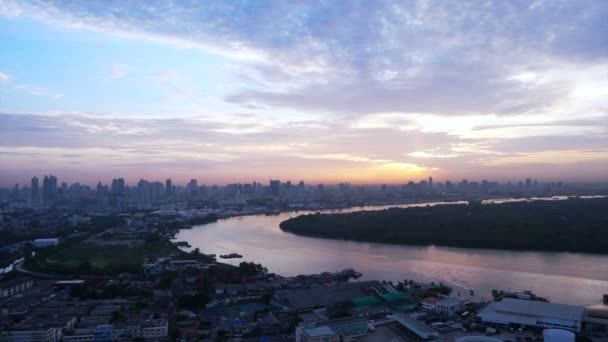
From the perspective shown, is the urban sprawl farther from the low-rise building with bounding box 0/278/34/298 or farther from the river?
the river

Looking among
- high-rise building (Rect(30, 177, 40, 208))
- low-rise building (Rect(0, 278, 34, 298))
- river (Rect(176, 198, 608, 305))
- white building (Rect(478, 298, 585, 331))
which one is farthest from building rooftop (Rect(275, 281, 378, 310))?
high-rise building (Rect(30, 177, 40, 208))

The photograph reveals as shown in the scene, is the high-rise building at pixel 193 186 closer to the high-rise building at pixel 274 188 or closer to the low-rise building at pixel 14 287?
the high-rise building at pixel 274 188

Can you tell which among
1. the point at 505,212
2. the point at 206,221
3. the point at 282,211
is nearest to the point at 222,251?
the point at 206,221

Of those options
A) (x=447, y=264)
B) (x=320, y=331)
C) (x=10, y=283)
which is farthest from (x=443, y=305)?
(x=10, y=283)

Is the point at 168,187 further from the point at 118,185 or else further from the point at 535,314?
the point at 535,314

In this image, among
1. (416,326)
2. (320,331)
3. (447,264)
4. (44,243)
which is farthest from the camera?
(44,243)
